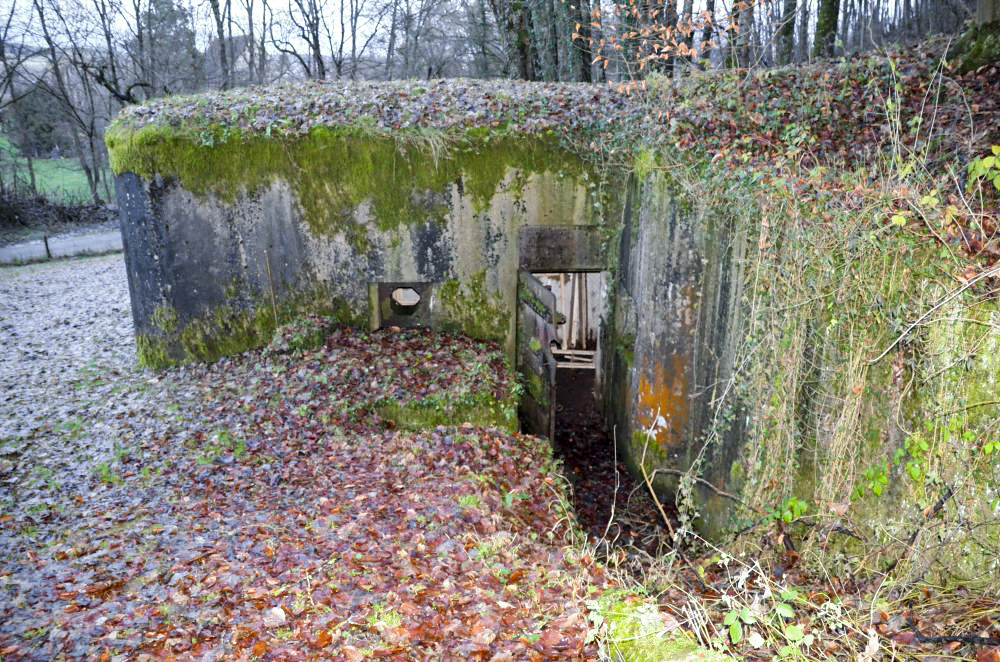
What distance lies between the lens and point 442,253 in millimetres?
9133

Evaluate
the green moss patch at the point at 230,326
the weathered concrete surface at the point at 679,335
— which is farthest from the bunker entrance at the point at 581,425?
the green moss patch at the point at 230,326

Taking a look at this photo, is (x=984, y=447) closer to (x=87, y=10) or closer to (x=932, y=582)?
(x=932, y=582)

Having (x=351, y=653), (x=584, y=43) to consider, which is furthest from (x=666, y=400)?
(x=584, y=43)

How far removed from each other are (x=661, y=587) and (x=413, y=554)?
187cm

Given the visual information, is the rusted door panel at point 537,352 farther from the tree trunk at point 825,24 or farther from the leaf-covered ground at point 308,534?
the tree trunk at point 825,24

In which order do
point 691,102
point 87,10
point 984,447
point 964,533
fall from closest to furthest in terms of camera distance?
point 984,447, point 964,533, point 691,102, point 87,10

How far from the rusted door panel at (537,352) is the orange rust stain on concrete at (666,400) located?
5.04ft

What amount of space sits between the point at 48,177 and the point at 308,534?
33.2 m

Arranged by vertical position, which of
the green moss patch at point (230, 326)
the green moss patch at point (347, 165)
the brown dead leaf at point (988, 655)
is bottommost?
the brown dead leaf at point (988, 655)

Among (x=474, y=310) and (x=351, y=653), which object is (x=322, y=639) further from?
(x=474, y=310)

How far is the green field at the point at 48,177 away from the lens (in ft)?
79.9

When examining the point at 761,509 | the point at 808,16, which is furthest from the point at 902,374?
the point at 808,16

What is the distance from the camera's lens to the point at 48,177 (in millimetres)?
30125

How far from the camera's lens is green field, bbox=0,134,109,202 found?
24.3 m
